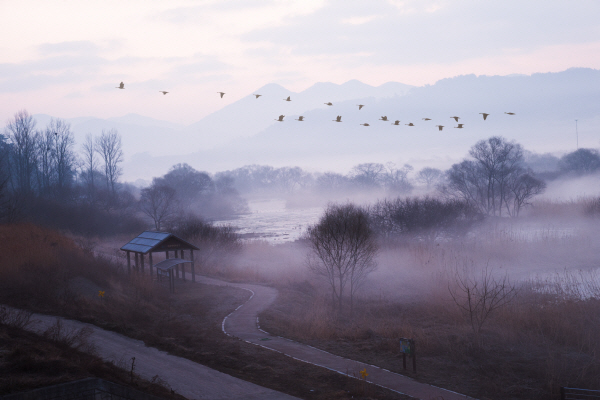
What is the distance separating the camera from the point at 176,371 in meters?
13.3

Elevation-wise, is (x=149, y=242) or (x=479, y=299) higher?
(x=149, y=242)

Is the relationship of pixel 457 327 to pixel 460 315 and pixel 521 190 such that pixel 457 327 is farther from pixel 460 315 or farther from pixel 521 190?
pixel 521 190

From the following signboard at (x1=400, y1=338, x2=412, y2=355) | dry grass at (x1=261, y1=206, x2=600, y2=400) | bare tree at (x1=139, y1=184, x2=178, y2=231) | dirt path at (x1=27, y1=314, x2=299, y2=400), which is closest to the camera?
dirt path at (x1=27, y1=314, x2=299, y2=400)

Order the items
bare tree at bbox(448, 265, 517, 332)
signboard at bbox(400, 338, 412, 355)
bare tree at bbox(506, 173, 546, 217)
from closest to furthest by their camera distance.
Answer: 1. signboard at bbox(400, 338, 412, 355)
2. bare tree at bbox(448, 265, 517, 332)
3. bare tree at bbox(506, 173, 546, 217)

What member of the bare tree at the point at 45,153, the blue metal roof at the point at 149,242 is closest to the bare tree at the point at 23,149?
the bare tree at the point at 45,153

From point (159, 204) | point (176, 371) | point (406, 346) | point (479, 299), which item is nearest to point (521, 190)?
point (479, 299)

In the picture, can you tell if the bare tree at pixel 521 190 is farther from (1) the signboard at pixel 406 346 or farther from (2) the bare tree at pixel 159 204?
(1) the signboard at pixel 406 346

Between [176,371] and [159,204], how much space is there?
60.3 meters

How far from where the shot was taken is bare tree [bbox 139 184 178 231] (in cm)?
6894

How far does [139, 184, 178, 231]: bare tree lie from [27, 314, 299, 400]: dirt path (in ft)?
174

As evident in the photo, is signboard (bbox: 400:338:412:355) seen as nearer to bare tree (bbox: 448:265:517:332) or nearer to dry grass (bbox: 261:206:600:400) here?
dry grass (bbox: 261:206:600:400)

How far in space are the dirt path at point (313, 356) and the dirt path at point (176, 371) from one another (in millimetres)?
2836

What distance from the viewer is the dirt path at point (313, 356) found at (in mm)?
12273

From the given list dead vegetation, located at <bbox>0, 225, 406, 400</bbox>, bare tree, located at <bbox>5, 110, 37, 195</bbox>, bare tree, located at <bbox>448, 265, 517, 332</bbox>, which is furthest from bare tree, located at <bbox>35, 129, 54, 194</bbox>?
bare tree, located at <bbox>448, 265, 517, 332</bbox>
